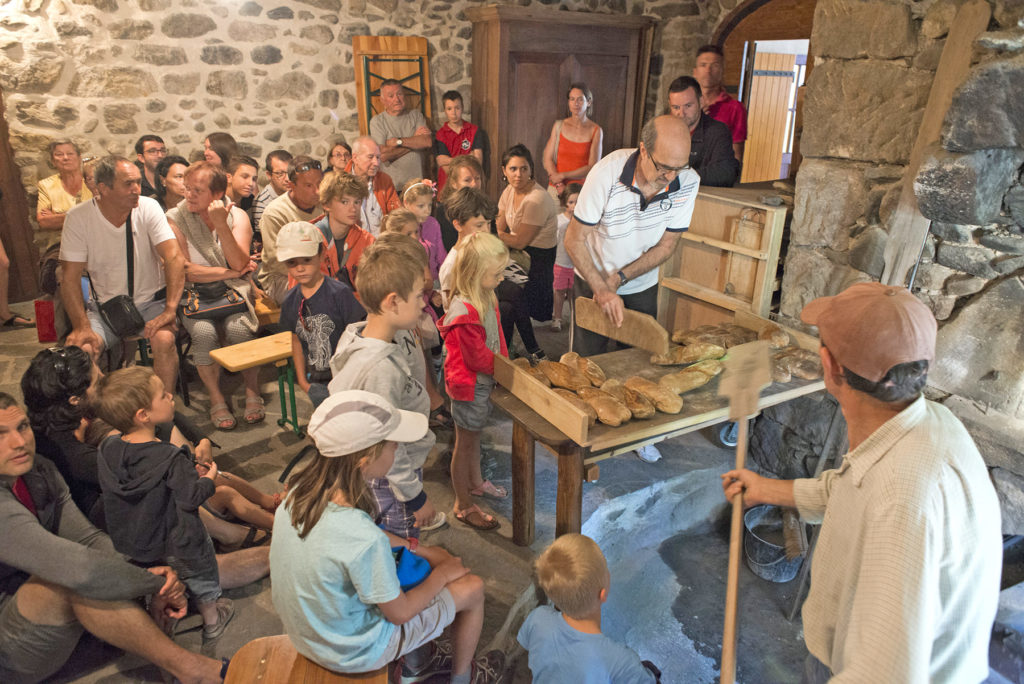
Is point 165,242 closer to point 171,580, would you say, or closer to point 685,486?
point 171,580

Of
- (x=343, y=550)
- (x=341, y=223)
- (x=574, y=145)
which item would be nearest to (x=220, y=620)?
(x=343, y=550)

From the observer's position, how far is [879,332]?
1.48 meters

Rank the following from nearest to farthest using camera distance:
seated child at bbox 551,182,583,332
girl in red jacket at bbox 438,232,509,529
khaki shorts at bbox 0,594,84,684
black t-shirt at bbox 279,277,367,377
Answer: khaki shorts at bbox 0,594,84,684 < girl in red jacket at bbox 438,232,509,529 < black t-shirt at bbox 279,277,367,377 < seated child at bbox 551,182,583,332

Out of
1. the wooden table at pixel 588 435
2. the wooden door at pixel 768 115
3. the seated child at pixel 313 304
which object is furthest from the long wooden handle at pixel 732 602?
the wooden door at pixel 768 115

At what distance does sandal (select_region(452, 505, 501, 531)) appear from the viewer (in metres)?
3.25

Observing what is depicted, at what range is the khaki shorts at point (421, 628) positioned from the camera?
206cm

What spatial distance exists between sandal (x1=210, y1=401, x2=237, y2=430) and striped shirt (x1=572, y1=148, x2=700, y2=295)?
248 centimetres

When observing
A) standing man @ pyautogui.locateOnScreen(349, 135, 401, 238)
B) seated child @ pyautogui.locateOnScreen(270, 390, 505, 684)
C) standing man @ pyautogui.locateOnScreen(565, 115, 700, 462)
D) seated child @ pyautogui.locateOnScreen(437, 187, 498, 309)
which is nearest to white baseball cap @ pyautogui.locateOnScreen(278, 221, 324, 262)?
seated child @ pyautogui.locateOnScreen(437, 187, 498, 309)

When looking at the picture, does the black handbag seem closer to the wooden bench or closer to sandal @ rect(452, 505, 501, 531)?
the wooden bench

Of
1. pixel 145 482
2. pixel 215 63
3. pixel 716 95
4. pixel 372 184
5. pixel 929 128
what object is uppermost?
pixel 215 63

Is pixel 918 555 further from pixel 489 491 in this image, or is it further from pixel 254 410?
pixel 254 410

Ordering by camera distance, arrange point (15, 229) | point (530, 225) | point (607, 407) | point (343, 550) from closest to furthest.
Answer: point (343, 550), point (607, 407), point (530, 225), point (15, 229)

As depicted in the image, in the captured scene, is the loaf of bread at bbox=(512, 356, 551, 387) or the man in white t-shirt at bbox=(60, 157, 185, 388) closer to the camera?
the loaf of bread at bbox=(512, 356, 551, 387)

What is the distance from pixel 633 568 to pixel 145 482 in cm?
253
